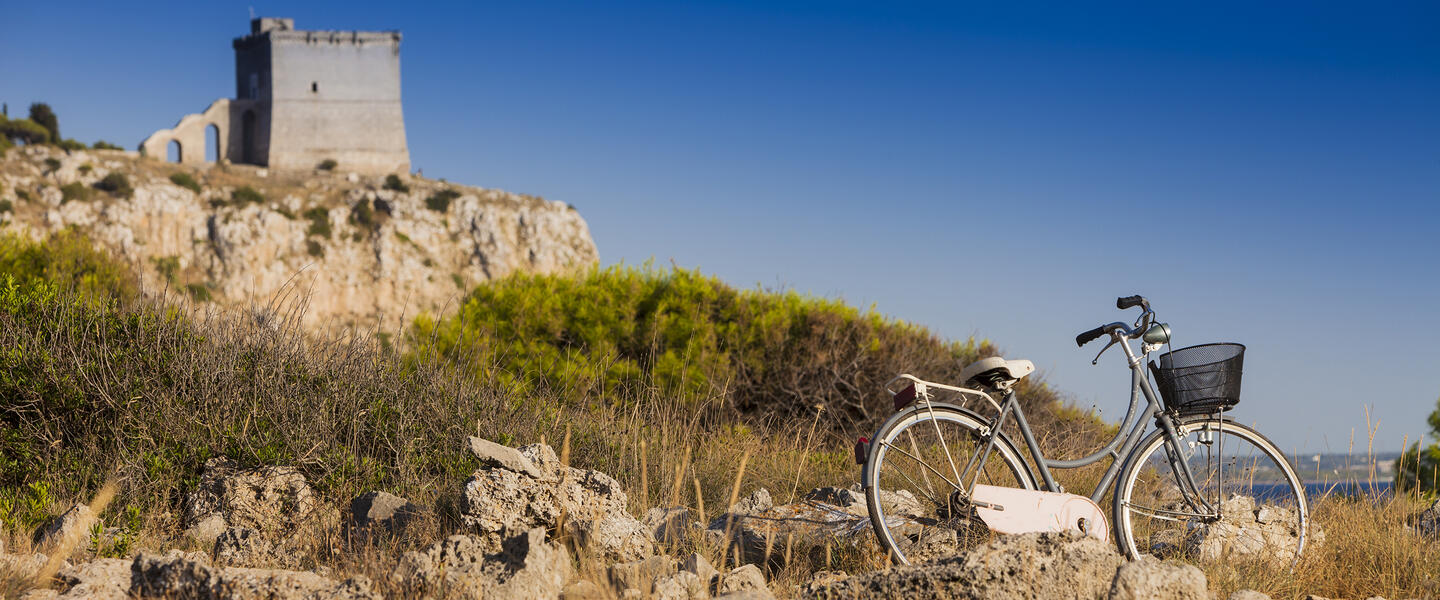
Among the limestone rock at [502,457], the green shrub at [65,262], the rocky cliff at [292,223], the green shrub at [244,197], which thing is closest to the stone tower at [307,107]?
the rocky cliff at [292,223]

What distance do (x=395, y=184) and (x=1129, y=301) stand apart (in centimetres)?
5463

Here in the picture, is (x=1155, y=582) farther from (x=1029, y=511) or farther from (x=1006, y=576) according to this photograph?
(x=1029, y=511)

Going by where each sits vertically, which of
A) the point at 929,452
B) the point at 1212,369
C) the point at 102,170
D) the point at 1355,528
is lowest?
the point at 1355,528

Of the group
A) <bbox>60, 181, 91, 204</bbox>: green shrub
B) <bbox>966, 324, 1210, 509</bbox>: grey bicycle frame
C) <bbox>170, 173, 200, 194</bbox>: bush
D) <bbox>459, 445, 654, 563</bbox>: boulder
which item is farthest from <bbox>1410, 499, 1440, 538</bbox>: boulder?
<bbox>170, 173, 200, 194</bbox>: bush

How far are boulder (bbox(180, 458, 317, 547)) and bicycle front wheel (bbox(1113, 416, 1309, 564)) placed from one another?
12.0ft

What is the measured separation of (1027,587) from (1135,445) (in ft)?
4.75

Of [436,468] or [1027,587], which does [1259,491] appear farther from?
[436,468]

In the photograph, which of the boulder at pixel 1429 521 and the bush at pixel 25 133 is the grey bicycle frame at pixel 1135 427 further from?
the bush at pixel 25 133

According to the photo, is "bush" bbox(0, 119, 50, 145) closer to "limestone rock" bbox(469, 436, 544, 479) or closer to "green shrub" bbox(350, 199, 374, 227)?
"green shrub" bbox(350, 199, 374, 227)

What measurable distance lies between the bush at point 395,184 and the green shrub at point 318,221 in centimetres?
467

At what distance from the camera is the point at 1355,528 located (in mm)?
4805

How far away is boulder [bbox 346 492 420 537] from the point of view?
4125 millimetres

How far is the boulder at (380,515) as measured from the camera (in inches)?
162

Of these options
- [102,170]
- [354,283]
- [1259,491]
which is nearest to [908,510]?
[1259,491]
